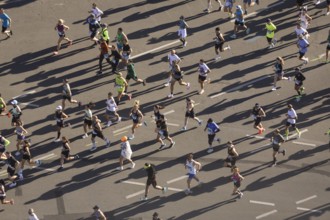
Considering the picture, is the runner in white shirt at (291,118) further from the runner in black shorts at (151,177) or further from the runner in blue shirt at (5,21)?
the runner in blue shirt at (5,21)

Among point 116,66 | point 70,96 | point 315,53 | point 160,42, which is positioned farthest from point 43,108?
point 315,53

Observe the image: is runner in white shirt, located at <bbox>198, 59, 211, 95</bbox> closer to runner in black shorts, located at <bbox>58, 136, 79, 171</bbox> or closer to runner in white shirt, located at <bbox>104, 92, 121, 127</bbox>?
runner in white shirt, located at <bbox>104, 92, 121, 127</bbox>

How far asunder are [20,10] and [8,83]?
6.29 meters

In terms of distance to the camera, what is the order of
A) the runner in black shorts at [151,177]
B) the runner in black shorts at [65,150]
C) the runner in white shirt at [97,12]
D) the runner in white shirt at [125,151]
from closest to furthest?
the runner in black shorts at [151,177] → the runner in white shirt at [125,151] → the runner in black shorts at [65,150] → the runner in white shirt at [97,12]

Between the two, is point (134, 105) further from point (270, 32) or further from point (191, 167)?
point (270, 32)

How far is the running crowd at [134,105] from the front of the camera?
113 feet

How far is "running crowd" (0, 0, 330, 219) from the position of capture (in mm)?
34562

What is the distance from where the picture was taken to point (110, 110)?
37.3 metres

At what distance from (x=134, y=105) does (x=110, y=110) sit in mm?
1428

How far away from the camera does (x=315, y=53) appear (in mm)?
41625

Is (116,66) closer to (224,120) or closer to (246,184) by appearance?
(224,120)

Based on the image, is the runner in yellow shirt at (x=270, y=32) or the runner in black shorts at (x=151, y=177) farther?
the runner in yellow shirt at (x=270, y=32)

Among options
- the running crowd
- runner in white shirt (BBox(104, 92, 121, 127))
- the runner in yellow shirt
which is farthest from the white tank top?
the runner in yellow shirt

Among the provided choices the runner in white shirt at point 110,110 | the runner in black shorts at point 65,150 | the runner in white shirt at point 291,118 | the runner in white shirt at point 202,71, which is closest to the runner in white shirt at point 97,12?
the runner in white shirt at point 110,110
